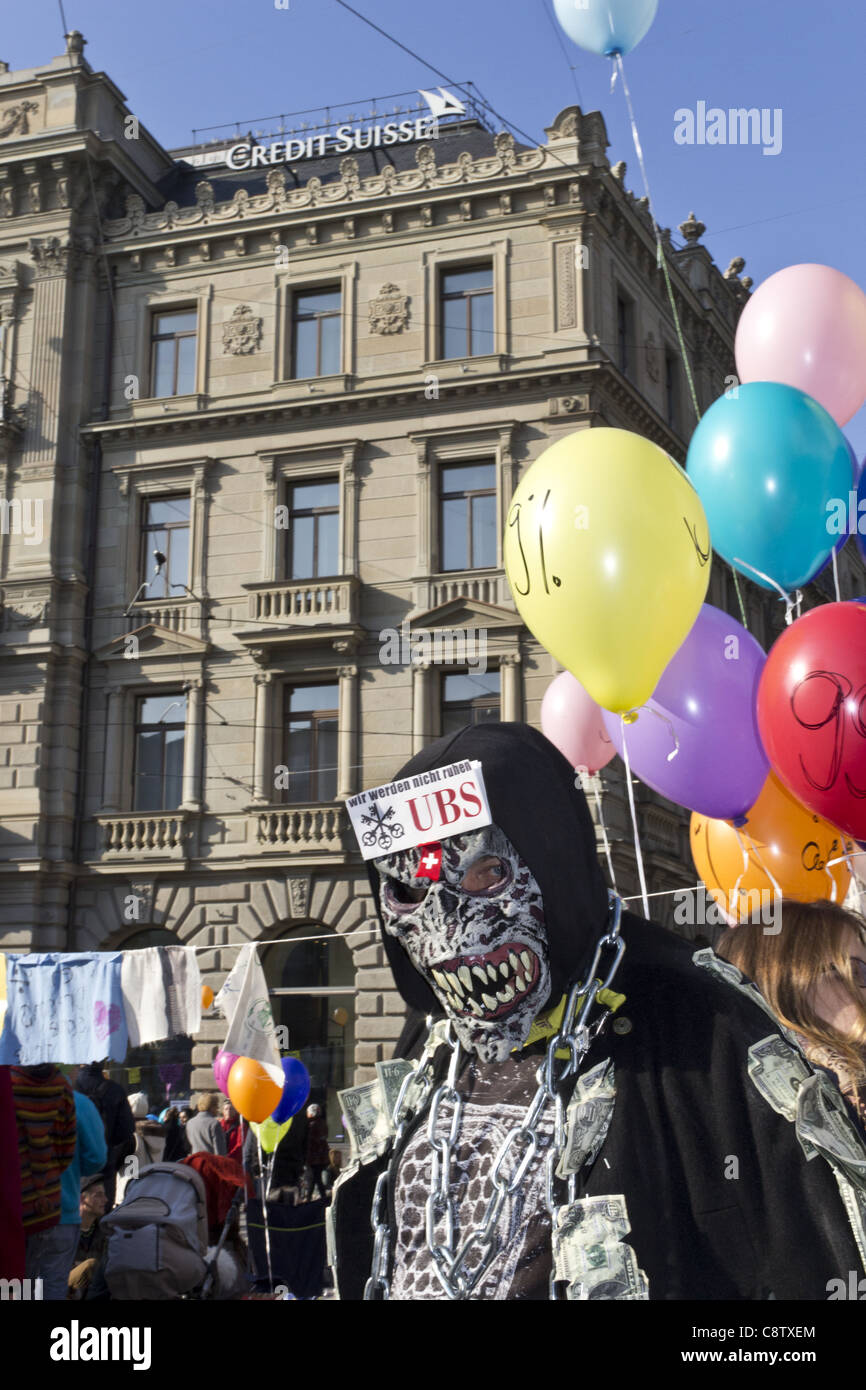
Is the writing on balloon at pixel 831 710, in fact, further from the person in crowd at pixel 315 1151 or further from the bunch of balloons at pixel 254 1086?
the person in crowd at pixel 315 1151

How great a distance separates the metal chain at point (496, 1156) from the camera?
Answer: 2.04 meters

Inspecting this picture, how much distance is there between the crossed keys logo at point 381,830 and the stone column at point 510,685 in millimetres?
16021

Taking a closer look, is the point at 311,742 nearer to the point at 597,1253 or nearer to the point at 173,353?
the point at 173,353

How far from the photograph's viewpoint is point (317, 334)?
21047mm

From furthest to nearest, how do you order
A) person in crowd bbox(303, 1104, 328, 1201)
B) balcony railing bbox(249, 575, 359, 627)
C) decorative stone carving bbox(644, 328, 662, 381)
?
decorative stone carving bbox(644, 328, 662, 381) < balcony railing bbox(249, 575, 359, 627) < person in crowd bbox(303, 1104, 328, 1201)

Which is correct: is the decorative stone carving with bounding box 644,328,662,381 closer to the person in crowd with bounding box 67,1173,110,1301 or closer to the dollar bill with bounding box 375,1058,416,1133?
the person in crowd with bounding box 67,1173,110,1301

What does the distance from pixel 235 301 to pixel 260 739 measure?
24.4 feet

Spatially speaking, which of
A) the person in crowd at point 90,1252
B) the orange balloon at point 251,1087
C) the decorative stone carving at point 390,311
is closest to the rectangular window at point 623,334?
the decorative stone carving at point 390,311

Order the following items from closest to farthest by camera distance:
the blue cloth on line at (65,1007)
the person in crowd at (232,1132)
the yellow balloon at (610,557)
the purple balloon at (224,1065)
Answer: the yellow balloon at (610,557), the blue cloth on line at (65,1007), the purple balloon at (224,1065), the person in crowd at (232,1132)

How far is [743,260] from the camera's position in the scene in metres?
27.6

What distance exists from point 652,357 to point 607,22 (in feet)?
51.8

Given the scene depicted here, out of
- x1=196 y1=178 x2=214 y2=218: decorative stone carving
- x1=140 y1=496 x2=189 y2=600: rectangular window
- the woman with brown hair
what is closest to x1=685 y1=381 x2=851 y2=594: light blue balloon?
the woman with brown hair

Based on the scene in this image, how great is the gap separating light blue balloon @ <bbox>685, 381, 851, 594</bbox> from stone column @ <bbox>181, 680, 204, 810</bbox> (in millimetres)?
14096

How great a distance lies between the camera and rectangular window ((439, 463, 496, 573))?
64.1 ft
